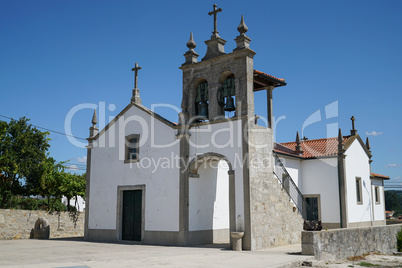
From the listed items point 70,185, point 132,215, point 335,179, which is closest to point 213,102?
point 132,215

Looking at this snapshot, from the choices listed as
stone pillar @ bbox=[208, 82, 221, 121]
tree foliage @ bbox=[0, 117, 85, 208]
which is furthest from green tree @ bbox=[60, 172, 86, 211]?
stone pillar @ bbox=[208, 82, 221, 121]

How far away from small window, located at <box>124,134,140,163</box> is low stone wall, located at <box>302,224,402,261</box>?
8.78 metres

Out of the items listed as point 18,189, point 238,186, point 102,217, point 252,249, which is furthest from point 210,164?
point 18,189

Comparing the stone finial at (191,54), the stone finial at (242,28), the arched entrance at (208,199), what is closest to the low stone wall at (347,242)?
the arched entrance at (208,199)

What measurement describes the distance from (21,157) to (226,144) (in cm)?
1427

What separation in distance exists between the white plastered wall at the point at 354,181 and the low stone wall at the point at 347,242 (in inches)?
132

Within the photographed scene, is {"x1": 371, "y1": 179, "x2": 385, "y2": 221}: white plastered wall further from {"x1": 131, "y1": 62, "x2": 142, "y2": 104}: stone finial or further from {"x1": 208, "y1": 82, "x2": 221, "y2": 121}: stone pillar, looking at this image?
{"x1": 131, "y1": 62, "x2": 142, "y2": 104}: stone finial

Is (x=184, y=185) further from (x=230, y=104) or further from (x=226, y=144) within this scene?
(x=230, y=104)

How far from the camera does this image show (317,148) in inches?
842

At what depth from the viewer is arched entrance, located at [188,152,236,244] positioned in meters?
15.7

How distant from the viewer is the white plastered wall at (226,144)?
46.6ft

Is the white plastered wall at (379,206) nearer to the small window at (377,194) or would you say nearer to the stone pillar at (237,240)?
the small window at (377,194)

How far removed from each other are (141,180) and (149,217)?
66.3 inches

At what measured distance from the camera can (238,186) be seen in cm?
1431
